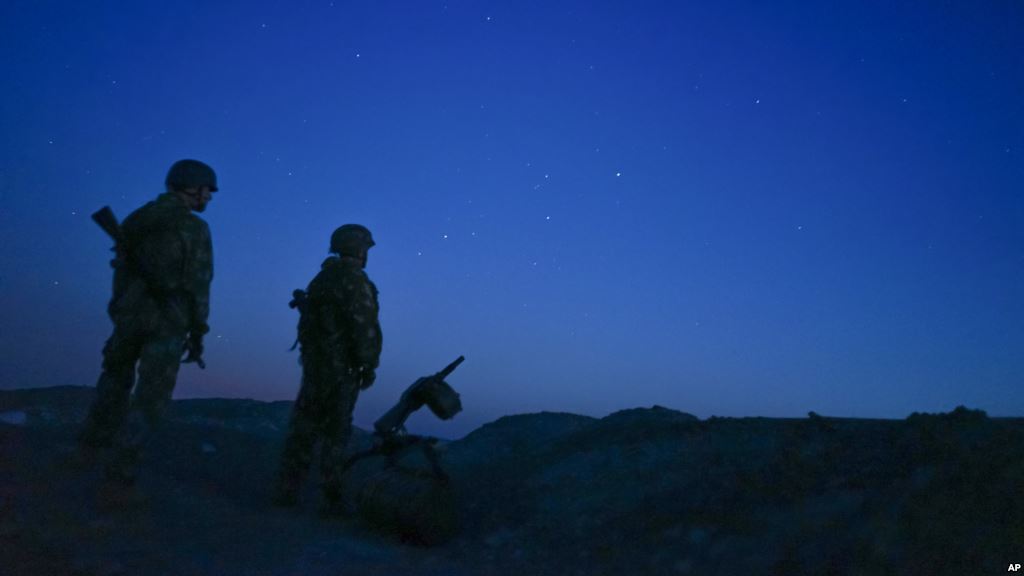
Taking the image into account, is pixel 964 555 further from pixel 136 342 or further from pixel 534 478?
pixel 136 342

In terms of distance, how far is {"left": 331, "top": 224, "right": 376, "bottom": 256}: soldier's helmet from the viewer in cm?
786

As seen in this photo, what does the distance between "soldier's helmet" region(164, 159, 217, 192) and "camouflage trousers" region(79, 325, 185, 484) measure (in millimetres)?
1305

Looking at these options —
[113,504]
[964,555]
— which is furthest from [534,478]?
[964,555]

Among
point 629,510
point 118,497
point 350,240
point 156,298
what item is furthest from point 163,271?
point 629,510

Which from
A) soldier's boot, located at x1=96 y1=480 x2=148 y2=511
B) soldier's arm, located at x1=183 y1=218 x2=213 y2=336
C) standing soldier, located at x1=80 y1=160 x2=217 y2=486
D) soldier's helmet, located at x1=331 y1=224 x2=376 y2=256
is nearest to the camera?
soldier's boot, located at x1=96 y1=480 x2=148 y2=511

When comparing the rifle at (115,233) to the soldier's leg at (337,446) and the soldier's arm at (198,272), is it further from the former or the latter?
the soldier's leg at (337,446)

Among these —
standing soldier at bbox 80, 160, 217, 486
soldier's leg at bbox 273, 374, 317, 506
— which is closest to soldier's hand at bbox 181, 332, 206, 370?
standing soldier at bbox 80, 160, 217, 486

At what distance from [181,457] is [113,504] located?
3.09 meters

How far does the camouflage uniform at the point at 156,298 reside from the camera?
639 centimetres

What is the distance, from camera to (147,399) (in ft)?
20.6

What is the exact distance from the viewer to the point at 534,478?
7727mm

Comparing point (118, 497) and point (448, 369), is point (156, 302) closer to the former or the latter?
point (118, 497)

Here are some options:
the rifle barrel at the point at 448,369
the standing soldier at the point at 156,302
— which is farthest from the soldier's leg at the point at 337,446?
the standing soldier at the point at 156,302

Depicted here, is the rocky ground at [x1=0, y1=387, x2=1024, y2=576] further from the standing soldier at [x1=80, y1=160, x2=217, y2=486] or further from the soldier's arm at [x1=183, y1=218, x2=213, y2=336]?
the soldier's arm at [x1=183, y1=218, x2=213, y2=336]
